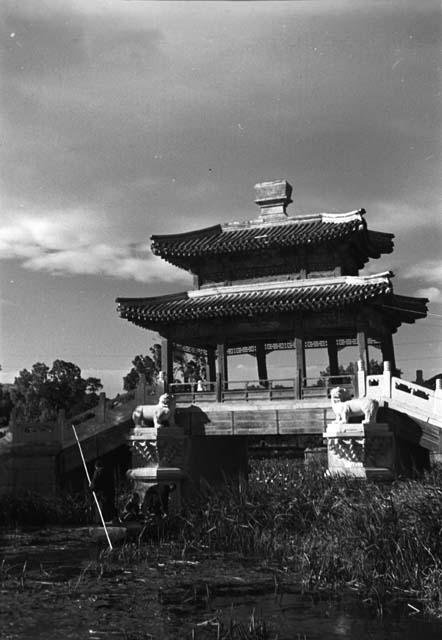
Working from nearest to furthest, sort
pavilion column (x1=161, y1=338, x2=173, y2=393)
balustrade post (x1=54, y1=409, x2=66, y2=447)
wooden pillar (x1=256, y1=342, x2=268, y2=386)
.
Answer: balustrade post (x1=54, y1=409, x2=66, y2=447) → pavilion column (x1=161, y1=338, x2=173, y2=393) → wooden pillar (x1=256, y1=342, x2=268, y2=386)

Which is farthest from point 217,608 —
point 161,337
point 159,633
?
point 161,337

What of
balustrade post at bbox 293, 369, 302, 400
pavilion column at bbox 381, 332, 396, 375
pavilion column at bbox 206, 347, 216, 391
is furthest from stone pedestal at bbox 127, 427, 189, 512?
pavilion column at bbox 381, 332, 396, 375

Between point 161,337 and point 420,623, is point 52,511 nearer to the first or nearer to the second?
point 161,337

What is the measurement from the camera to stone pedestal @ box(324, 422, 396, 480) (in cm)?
1880

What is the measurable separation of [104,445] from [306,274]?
26.8ft

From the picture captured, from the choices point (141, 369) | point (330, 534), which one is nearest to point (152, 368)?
point (141, 369)

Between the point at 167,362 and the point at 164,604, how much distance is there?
13.8 meters

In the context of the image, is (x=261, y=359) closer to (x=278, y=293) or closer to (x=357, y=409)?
(x=278, y=293)

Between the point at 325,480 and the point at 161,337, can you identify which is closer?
the point at 325,480

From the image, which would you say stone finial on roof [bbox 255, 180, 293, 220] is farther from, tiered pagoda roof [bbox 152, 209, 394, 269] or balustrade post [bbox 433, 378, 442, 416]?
balustrade post [bbox 433, 378, 442, 416]

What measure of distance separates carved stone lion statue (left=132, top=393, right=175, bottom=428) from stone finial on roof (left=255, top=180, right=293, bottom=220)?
25.3ft

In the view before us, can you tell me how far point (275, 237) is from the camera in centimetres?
2383

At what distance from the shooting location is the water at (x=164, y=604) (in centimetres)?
919

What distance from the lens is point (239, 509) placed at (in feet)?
51.2
